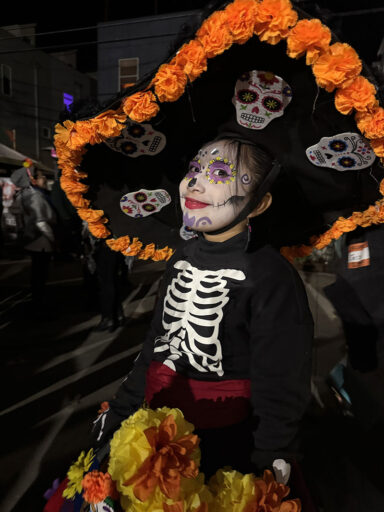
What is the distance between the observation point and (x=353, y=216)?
5.16 ft

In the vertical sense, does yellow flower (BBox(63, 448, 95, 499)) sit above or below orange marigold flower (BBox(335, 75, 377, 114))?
below

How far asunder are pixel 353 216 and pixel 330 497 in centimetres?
164

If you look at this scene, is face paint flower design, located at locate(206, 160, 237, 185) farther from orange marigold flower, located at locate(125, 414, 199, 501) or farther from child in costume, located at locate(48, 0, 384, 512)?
orange marigold flower, located at locate(125, 414, 199, 501)

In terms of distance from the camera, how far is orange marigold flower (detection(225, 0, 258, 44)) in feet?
3.36

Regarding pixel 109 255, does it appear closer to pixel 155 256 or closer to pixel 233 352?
pixel 155 256

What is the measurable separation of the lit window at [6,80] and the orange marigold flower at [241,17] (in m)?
17.2

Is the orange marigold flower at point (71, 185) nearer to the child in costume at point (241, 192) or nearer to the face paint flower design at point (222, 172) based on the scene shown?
the child in costume at point (241, 192)

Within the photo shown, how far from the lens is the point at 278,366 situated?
119 centimetres

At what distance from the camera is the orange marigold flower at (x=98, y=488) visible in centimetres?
104

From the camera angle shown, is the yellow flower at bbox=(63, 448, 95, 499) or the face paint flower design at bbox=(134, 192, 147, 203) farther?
the face paint flower design at bbox=(134, 192, 147, 203)

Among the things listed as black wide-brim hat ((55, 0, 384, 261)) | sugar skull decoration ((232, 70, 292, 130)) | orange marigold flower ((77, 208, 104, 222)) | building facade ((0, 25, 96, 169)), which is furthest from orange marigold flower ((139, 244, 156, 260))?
building facade ((0, 25, 96, 169))

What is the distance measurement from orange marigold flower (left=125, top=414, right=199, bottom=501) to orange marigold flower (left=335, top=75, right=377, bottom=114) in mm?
1016

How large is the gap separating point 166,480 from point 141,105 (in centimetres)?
107

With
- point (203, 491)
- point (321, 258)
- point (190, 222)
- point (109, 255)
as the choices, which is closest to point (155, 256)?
point (190, 222)
